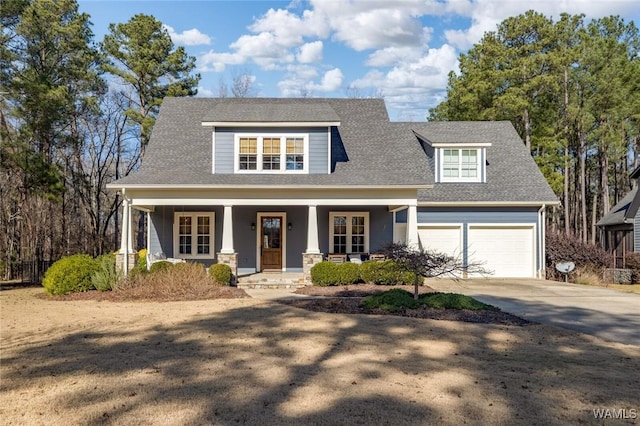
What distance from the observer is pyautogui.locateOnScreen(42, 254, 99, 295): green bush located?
44.4ft

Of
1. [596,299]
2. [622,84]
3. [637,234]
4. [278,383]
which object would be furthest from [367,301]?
[622,84]

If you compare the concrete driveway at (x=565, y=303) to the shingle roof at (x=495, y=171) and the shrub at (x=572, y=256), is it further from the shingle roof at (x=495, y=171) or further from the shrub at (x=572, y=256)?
the shingle roof at (x=495, y=171)

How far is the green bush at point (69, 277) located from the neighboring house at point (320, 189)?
1.55 metres

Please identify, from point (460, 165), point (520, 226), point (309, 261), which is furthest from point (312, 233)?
point (520, 226)

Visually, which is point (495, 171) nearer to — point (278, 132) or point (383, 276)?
point (383, 276)

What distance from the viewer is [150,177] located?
1609cm

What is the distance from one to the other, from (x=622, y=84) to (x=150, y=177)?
27.6 meters

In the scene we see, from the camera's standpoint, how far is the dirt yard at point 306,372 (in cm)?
473

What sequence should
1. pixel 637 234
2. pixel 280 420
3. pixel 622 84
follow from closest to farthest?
1. pixel 280 420
2. pixel 637 234
3. pixel 622 84

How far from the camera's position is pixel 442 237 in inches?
750

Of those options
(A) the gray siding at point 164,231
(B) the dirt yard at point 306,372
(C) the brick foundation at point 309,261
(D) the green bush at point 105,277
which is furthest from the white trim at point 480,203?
(D) the green bush at point 105,277

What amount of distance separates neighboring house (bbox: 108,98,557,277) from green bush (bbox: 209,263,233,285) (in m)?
0.78

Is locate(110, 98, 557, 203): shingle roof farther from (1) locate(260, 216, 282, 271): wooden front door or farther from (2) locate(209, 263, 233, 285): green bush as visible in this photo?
(2) locate(209, 263, 233, 285): green bush

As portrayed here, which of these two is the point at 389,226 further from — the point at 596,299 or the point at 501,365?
the point at 501,365
